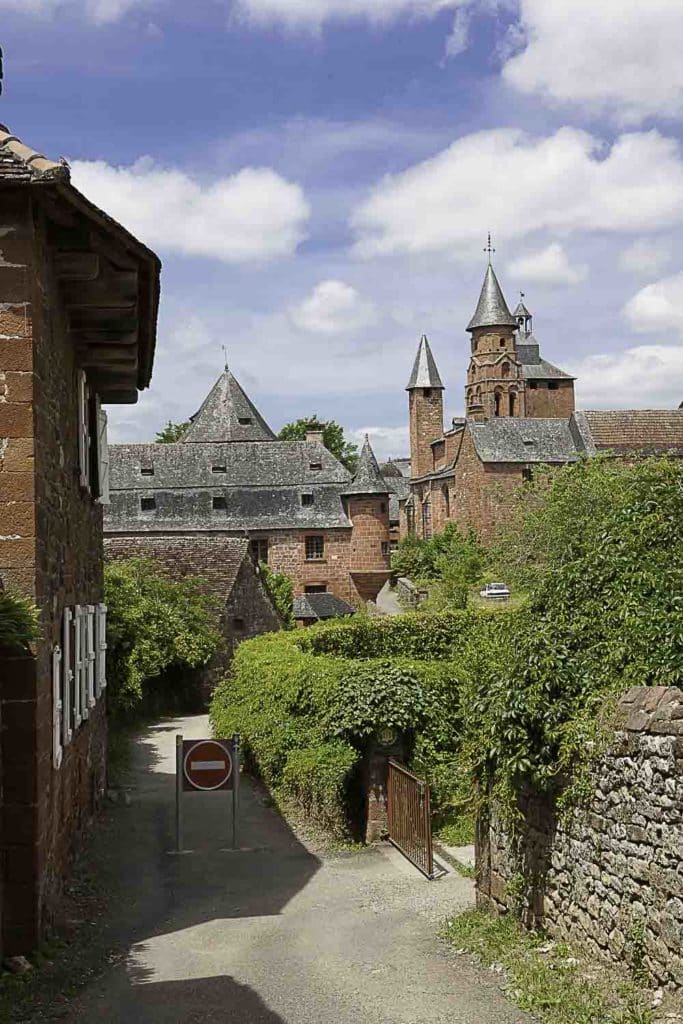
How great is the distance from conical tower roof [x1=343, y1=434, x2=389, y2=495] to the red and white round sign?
115ft

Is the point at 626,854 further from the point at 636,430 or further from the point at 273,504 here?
the point at 636,430

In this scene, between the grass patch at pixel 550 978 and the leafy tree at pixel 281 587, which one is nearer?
the grass patch at pixel 550 978

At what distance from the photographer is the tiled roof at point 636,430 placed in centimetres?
6203

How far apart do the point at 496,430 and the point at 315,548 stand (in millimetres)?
18647

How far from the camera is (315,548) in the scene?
4775 cm

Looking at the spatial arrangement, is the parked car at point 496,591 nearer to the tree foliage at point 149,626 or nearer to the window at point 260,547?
the window at point 260,547

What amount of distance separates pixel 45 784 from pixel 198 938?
72.2 inches

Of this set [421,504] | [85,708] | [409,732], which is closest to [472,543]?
[421,504]

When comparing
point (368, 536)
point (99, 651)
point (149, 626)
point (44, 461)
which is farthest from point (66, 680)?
point (368, 536)

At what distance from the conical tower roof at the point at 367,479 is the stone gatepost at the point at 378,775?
32.8 metres

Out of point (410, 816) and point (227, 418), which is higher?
point (227, 418)

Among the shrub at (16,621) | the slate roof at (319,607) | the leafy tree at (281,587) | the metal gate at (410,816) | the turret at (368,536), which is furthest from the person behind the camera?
the turret at (368,536)

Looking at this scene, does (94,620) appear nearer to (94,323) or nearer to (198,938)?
(94,323)

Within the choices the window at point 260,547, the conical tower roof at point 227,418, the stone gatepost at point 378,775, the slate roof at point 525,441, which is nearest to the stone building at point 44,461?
the stone gatepost at point 378,775
